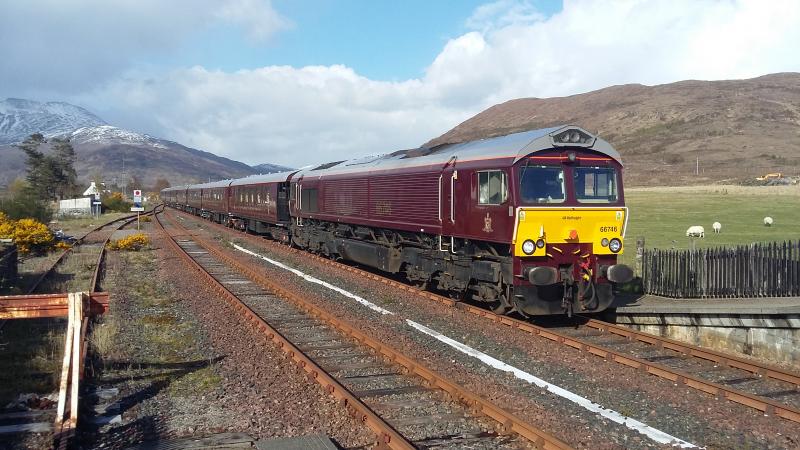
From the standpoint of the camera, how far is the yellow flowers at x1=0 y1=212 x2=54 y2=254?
83.4ft

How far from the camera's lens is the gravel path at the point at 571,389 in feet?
22.8

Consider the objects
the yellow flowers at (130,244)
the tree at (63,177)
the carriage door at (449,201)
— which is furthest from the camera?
the tree at (63,177)

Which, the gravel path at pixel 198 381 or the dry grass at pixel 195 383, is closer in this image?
the gravel path at pixel 198 381

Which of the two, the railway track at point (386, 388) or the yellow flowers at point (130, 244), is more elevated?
the yellow flowers at point (130, 244)

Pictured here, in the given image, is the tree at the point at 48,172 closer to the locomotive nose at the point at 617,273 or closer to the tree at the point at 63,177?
the tree at the point at 63,177

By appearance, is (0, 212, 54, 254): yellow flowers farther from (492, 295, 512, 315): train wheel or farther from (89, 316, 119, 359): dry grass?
(492, 295, 512, 315): train wheel

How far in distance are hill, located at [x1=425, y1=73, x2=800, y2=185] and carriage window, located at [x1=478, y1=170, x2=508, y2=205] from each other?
223 feet

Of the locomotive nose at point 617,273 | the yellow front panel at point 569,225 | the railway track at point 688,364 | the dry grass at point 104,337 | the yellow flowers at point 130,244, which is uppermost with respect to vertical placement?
the yellow front panel at point 569,225

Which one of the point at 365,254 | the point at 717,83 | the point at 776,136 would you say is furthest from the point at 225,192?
the point at 717,83

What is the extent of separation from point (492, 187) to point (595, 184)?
6.41 ft

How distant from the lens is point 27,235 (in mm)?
25922

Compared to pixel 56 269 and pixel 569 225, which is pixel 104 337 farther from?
pixel 56 269

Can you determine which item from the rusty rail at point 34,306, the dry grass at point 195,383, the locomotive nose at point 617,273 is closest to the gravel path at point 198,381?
the dry grass at point 195,383

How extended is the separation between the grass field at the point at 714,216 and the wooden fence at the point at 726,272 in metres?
4.21
